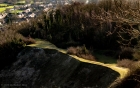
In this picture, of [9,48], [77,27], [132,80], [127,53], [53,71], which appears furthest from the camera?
[77,27]

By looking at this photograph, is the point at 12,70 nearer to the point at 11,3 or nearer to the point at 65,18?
the point at 65,18

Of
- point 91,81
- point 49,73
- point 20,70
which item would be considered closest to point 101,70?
point 91,81

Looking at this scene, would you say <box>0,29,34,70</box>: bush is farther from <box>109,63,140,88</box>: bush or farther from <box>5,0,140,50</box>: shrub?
<box>109,63,140,88</box>: bush

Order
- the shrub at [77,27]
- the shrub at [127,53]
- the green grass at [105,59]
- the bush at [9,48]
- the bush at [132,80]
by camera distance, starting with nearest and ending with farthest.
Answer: the bush at [132,80] → the shrub at [127,53] → the green grass at [105,59] → the bush at [9,48] → the shrub at [77,27]

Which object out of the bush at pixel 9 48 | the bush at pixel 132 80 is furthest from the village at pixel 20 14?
the bush at pixel 132 80

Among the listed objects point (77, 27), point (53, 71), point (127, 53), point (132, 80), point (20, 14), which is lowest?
point (20, 14)

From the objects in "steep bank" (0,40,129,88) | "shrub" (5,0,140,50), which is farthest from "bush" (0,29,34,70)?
"shrub" (5,0,140,50)

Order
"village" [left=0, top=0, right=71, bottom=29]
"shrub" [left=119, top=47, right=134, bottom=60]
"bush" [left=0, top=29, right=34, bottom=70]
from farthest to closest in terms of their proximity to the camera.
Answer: "village" [left=0, top=0, right=71, bottom=29]
"bush" [left=0, top=29, right=34, bottom=70]
"shrub" [left=119, top=47, right=134, bottom=60]

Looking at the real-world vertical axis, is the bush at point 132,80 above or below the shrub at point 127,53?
above

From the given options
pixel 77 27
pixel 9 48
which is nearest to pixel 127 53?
pixel 77 27

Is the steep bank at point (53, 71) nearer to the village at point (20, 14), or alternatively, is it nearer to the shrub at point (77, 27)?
the shrub at point (77, 27)

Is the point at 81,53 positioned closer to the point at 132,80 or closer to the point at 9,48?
the point at 9,48
